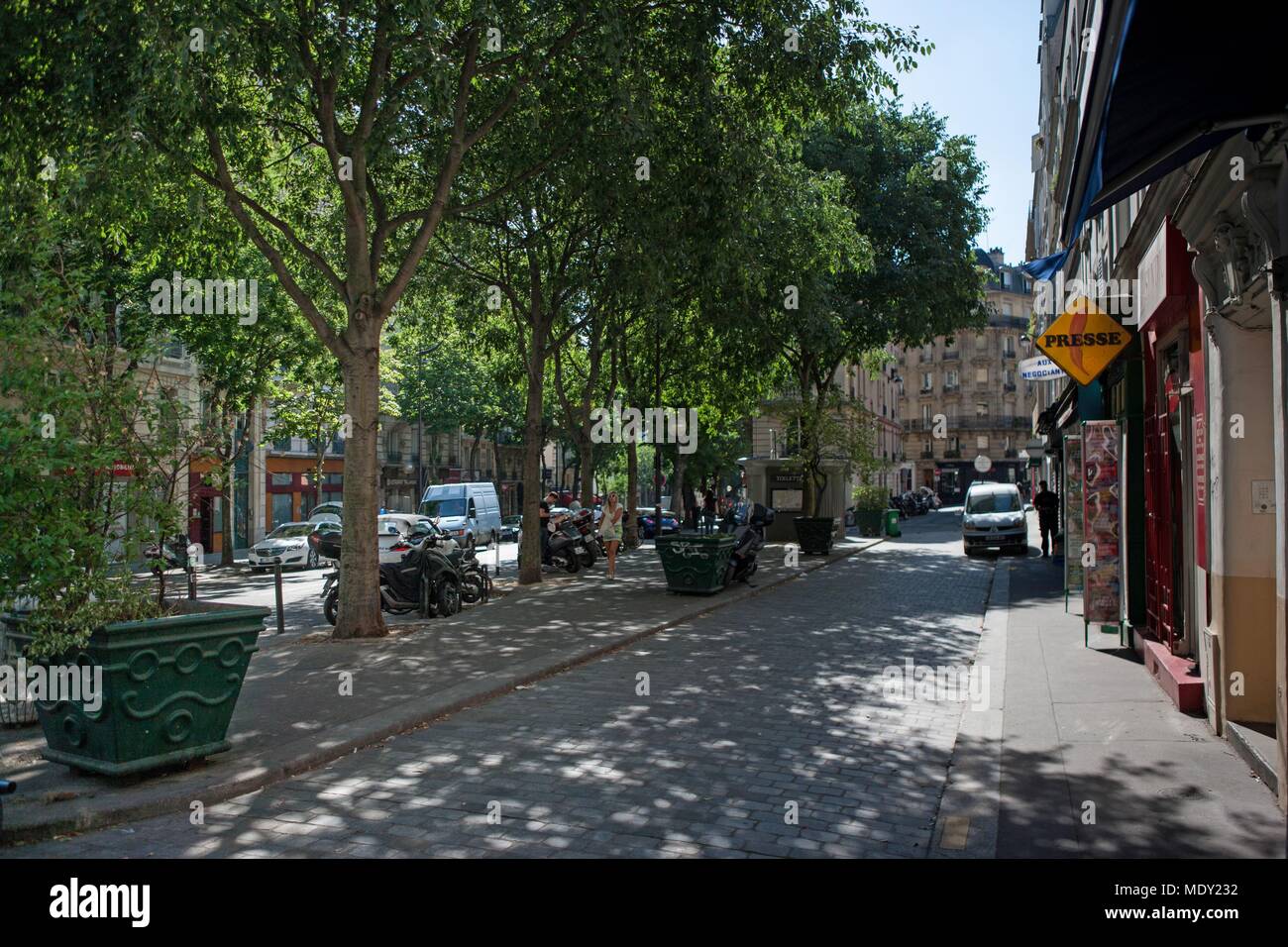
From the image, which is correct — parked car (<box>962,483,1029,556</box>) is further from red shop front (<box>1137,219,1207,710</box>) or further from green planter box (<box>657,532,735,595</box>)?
red shop front (<box>1137,219,1207,710</box>)

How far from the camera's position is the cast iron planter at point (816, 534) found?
89.5ft

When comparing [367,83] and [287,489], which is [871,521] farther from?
[367,83]

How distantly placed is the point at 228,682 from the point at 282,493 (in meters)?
42.4

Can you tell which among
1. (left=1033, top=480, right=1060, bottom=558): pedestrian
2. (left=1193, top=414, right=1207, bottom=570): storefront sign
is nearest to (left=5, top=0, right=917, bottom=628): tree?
(left=1193, top=414, right=1207, bottom=570): storefront sign

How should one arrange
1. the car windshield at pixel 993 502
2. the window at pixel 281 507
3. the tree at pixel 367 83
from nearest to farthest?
the tree at pixel 367 83 → the car windshield at pixel 993 502 → the window at pixel 281 507

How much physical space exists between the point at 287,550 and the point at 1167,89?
2749 centimetres

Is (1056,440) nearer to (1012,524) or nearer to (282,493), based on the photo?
(1012,524)

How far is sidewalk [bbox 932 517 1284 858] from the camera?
505 centimetres

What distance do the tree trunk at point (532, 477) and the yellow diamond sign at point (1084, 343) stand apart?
33.5ft

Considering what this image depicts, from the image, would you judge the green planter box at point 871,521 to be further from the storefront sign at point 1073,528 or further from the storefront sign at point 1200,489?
the storefront sign at point 1200,489

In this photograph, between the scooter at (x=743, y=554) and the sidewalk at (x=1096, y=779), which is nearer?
the sidewalk at (x=1096, y=779)

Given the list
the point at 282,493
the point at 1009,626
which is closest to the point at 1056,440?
the point at 1009,626

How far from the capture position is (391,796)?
5992mm

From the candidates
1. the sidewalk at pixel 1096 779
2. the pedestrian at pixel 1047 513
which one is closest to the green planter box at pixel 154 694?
the sidewalk at pixel 1096 779
